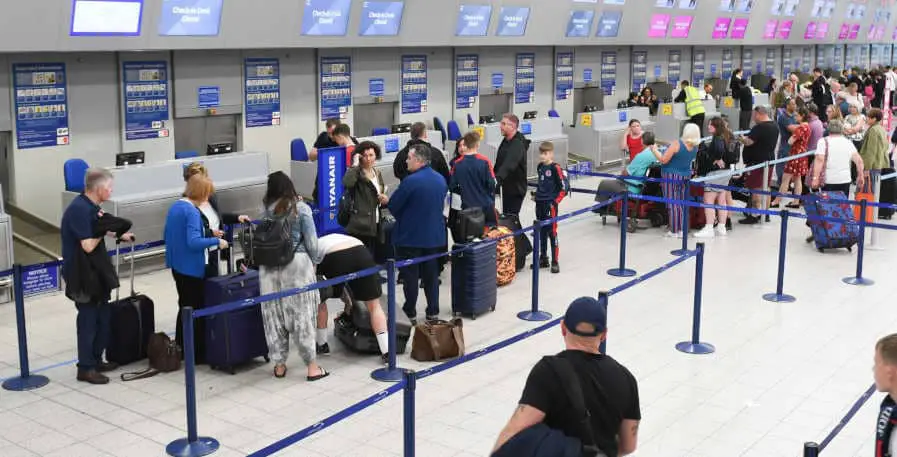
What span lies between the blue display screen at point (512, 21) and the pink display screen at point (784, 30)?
12.6m

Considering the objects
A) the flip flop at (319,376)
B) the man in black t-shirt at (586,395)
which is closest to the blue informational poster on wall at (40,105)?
the flip flop at (319,376)

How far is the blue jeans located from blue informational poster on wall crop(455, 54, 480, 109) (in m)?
10.3

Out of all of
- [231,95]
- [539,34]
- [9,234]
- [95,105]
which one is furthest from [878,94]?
[9,234]

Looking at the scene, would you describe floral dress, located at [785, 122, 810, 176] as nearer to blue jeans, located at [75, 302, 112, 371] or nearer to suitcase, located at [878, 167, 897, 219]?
suitcase, located at [878, 167, 897, 219]

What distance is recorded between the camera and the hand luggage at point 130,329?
6832 mm

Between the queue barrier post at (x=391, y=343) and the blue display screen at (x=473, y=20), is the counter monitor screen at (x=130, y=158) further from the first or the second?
the blue display screen at (x=473, y=20)

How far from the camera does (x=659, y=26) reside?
20.0 meters

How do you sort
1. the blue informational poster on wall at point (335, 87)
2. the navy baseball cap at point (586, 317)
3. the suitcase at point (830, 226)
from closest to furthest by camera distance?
the navy baseball cap at point (586, 317) → the suitcase at point (830, 226) → the blue informational poster on wall at point (335, 87)

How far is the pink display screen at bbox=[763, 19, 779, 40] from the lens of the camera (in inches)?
990

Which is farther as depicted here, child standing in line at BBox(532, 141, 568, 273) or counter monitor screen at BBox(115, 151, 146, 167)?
counter monitor screen at BBox(115, 151, 146, 167)

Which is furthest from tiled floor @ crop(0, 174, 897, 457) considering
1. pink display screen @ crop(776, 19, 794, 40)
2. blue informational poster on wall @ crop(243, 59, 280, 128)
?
pink display screen @ crop(776, 19, 794, 40)

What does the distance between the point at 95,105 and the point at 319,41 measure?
2.87m

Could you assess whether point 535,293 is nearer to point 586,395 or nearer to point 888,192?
point 586,395

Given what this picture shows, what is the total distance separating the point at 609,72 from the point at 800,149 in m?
7.66
